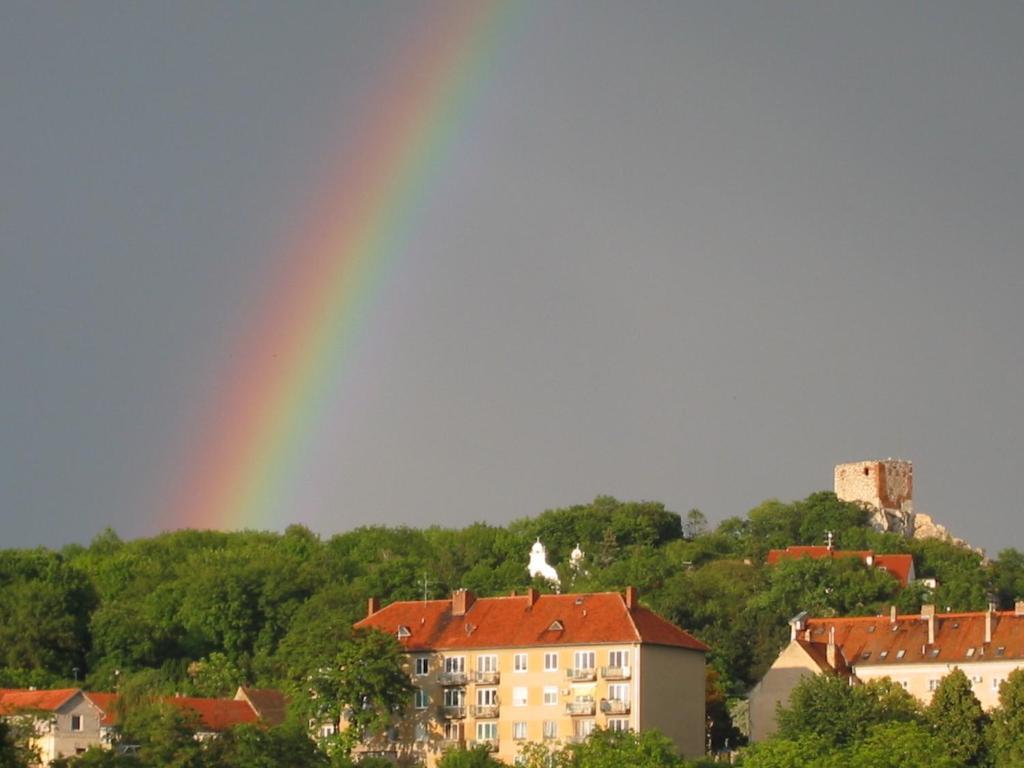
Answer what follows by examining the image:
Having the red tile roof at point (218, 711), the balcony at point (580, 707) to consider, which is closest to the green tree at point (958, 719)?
the balcony at point (580, 707)

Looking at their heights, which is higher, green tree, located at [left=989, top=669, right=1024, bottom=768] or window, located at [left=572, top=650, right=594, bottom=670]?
window, located at [left=572, top=650, right=594, bottom=670]

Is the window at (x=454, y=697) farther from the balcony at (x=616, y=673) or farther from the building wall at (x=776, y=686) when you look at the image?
the building wall at (x=776, y=686)

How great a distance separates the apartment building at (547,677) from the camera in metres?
98.8

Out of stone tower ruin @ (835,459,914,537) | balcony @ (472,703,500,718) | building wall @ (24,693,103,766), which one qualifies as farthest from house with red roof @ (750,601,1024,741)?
stone tower ruin @ (835,459,914,537)

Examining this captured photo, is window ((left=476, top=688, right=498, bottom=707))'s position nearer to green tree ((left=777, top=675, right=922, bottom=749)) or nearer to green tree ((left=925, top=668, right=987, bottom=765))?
green tree ((left=777, top=675, right=922, bottom=749))

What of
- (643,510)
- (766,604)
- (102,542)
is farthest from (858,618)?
(102,542)

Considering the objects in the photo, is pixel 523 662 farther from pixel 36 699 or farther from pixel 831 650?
pixel 36 699

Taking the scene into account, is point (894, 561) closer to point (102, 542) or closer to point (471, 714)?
point (471, 714)

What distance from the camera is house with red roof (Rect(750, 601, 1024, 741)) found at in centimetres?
10203

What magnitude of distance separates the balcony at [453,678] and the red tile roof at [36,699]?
17823 millimetres

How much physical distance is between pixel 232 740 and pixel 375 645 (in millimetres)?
11833

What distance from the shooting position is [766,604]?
395 feet

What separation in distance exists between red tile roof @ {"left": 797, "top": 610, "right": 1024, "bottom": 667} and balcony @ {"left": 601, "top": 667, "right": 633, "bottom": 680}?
11.5m

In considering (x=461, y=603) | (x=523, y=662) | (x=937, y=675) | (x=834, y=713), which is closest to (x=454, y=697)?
(x=523, y=662)
